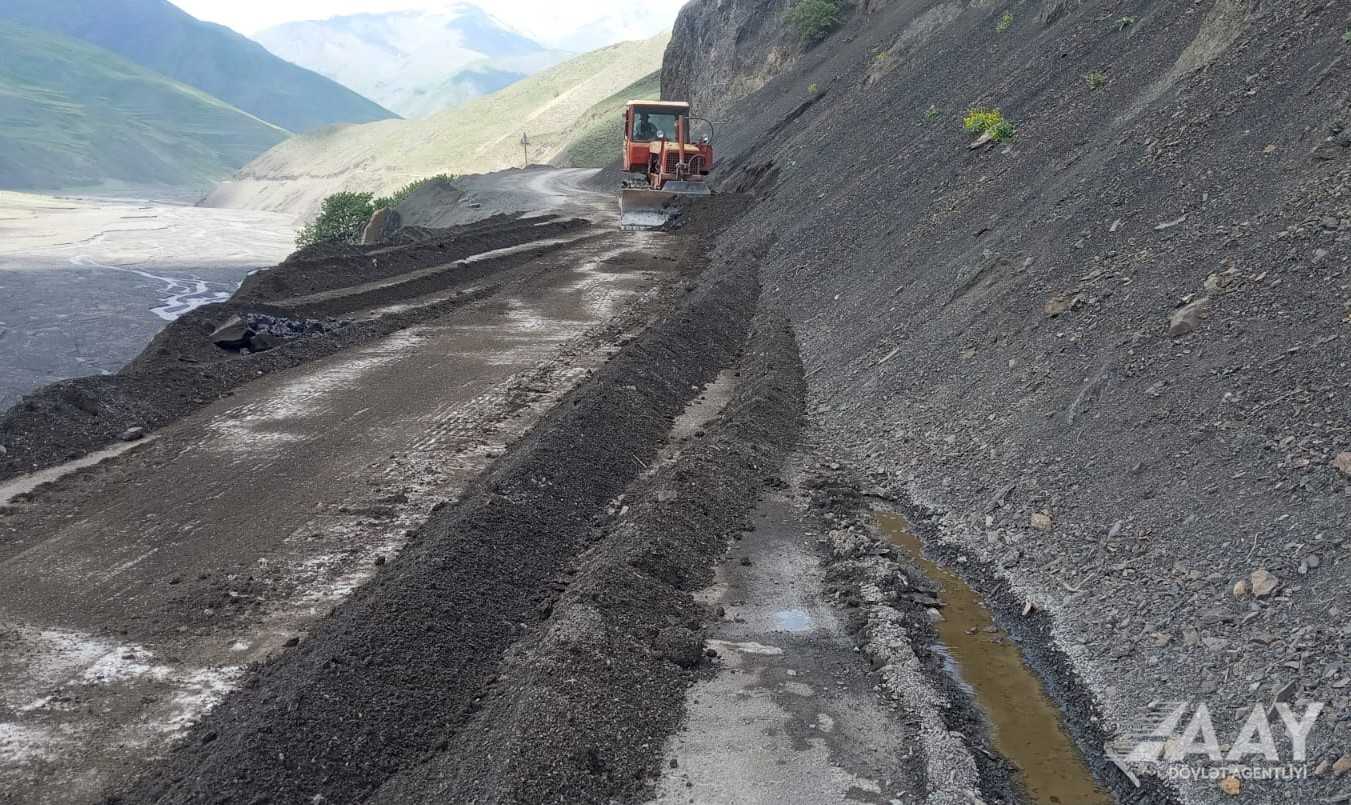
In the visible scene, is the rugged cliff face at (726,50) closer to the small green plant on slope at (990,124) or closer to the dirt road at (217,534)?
the small green plant on slope at (990,124)

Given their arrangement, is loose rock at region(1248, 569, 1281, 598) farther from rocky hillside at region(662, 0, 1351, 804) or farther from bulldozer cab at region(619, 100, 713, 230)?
bulldozer cab at region(619, 100, 713, 230)

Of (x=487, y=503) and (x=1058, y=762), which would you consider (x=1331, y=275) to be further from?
(x=487, y=503)

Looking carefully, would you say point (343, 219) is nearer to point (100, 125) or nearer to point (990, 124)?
point (990, 124)

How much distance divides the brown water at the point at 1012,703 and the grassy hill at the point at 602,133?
211 ft

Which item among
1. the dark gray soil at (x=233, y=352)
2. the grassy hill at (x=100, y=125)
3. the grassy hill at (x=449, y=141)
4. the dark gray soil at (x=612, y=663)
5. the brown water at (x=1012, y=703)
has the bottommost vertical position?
the brown water at (x=1012, y=703)

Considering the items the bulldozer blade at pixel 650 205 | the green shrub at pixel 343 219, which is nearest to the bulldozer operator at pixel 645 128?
the bulldozer blade at pixel 650 205

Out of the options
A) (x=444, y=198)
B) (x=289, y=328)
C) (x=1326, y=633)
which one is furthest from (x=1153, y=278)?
(x=444, y=198)

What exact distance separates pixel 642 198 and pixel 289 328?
50.4ft

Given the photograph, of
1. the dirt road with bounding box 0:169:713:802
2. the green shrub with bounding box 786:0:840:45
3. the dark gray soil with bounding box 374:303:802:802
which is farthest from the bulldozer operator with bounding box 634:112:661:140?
the dark gray soil with bounding box 374:303:802:802

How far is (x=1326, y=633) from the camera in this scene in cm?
562

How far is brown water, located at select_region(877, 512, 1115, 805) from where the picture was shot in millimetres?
5727

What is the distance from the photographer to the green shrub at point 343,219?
4122 cm

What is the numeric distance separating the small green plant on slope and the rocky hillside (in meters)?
0.15

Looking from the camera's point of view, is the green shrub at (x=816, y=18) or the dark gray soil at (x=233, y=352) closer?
the dark gray soil at (x=233, y=352)
